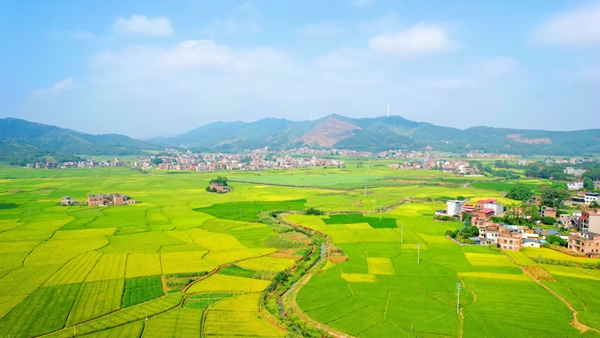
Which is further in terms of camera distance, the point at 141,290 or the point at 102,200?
the point at 102,200

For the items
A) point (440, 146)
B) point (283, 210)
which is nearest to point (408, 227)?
point (283, 210)

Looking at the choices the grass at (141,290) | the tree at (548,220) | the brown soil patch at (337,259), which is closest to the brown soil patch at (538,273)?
the brown soil patch at (337,259)

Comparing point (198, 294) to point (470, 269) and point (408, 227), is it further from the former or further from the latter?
point (408, 227)

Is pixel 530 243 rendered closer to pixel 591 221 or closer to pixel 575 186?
pixel 591 221

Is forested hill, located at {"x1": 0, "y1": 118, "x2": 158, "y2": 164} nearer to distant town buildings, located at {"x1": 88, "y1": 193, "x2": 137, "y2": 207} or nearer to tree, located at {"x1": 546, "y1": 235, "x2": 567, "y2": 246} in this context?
distant town buildings, located at {"x1": 88, "y1": 193, "x2": 137, "y2": 207}

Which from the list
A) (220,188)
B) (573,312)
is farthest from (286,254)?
(220,188)

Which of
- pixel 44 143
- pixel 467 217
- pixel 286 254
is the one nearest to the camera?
pixel 286 254
